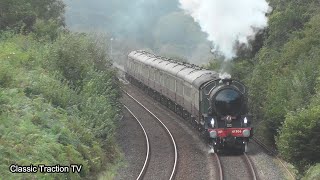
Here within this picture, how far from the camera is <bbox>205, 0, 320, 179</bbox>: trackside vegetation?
1655 centimetres

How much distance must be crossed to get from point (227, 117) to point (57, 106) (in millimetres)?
7302

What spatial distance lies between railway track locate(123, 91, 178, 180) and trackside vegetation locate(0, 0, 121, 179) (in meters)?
1.51

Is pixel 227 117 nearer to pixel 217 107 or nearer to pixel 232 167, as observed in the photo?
pixel 217 107

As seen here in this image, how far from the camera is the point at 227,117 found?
20312 mm

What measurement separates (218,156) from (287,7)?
668 inches

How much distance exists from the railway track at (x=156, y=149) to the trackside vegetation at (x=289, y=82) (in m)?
4.41

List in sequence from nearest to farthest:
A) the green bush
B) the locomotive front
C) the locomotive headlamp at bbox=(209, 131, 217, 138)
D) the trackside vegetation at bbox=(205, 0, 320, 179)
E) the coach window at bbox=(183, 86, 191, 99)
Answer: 1. the green bush
2. the trackside vegetation at bbox=(205, 0, 320, 179)
3. the locomotive headlamp at bbox=(209, 131, 217, 138)
4. the locomotive front
5. the coach window at bbox=(183, 86, 191, 99)

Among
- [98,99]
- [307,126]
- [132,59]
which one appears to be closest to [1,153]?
[98,99]

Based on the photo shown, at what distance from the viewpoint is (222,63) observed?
24.8 metres

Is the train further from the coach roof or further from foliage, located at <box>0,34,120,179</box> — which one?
foliage, located at <box>0,34,120,179</box>

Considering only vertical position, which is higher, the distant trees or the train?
the distant trees

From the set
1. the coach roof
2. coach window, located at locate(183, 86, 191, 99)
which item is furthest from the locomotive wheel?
coach window, located at locate(183, 86, 191, 99)

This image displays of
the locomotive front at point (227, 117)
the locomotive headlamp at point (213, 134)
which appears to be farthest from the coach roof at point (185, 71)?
the locomotive headlamp at point (213, 134)

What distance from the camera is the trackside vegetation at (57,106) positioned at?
14.0 m
